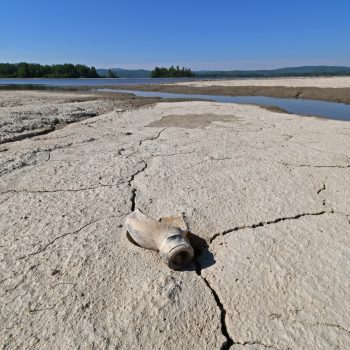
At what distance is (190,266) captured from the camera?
1799 mm

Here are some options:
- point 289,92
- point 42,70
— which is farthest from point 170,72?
point 289,92

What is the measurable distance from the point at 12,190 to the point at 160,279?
182 cm

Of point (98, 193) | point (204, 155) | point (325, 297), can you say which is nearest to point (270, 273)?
point (325, 297)

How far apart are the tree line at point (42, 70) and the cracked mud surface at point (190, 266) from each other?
5772 centimetres

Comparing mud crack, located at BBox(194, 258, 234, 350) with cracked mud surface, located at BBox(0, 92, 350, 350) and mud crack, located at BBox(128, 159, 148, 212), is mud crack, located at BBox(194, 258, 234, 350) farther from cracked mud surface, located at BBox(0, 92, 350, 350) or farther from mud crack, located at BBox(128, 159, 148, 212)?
mud crack, located at BBox(128, 159, 148, 212)

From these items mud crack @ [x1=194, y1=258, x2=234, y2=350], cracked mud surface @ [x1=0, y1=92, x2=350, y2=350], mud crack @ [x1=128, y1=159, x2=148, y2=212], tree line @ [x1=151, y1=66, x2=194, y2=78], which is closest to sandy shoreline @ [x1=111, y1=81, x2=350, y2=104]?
cracked mud surface @ [x1=0, y1=92, x2=350, y2=350]

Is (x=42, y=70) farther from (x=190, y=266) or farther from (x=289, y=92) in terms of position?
(x=190, y=266)

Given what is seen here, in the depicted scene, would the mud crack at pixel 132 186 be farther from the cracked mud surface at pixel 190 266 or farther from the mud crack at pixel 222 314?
the mud crack at pixel 222 314

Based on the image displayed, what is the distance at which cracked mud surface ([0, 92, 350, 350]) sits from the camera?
4.58 ft

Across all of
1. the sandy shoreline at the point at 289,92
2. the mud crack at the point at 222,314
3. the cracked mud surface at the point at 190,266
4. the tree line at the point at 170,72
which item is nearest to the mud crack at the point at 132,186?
the cracked mud surface at the point at 190,266

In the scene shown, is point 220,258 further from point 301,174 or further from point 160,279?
point 301,174

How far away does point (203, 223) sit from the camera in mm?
2262

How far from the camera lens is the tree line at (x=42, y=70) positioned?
5484 centimetres

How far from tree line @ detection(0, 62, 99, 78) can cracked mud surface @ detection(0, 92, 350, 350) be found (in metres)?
57.7
